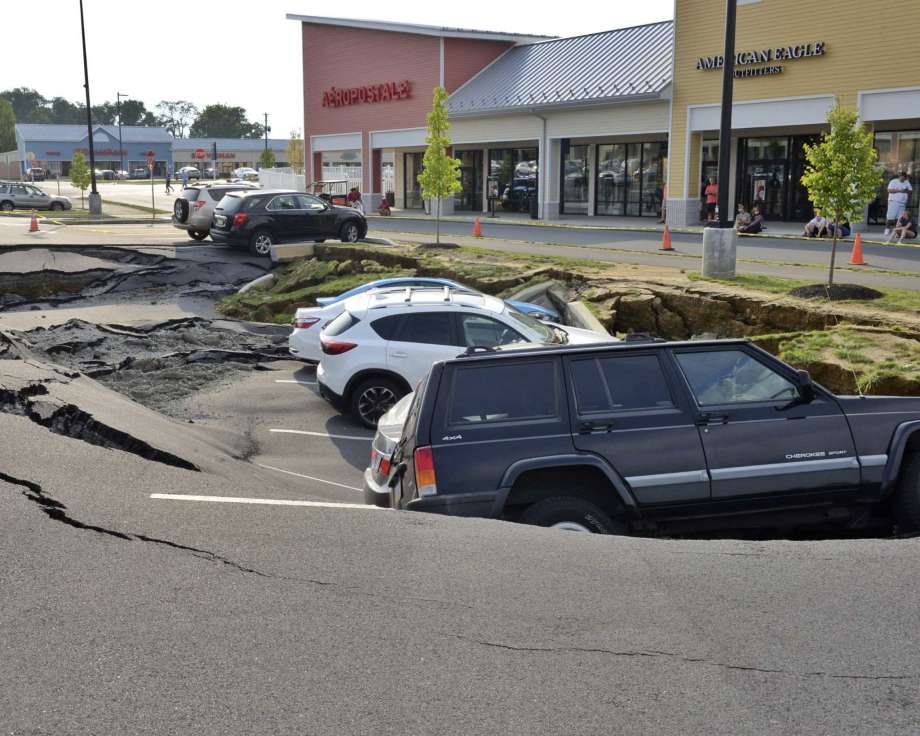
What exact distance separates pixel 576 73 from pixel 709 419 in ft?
118

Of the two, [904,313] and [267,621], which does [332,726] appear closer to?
[267,621]

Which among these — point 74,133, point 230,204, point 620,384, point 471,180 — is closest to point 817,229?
point 230,204

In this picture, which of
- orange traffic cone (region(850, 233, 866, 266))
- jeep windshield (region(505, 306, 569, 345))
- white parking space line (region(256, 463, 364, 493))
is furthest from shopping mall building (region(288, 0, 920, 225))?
white parking space line (region(256, 463, 364, 493))

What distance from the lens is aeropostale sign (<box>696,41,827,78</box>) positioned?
29.7 m

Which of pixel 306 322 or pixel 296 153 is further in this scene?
pixel 296 153

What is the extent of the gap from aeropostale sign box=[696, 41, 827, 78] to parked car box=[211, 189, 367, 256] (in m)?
13.9

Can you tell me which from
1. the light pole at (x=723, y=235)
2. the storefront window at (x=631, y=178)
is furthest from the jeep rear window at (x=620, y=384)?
the storefront window at (x=631, y=178)

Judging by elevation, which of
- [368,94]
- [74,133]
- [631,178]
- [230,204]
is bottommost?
[230,204]

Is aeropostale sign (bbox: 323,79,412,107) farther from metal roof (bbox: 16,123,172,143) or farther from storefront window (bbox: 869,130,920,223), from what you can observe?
metal roof (bbox: 16,123,172,143)

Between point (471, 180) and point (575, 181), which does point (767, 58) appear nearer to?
point (575, 181)

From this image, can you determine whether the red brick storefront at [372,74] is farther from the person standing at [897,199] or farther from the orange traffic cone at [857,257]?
the orange traffic cone at [857,257]

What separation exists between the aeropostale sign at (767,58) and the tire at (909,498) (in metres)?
25.7

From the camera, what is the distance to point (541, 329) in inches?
485

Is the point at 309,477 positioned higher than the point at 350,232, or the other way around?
the point at 350,232
